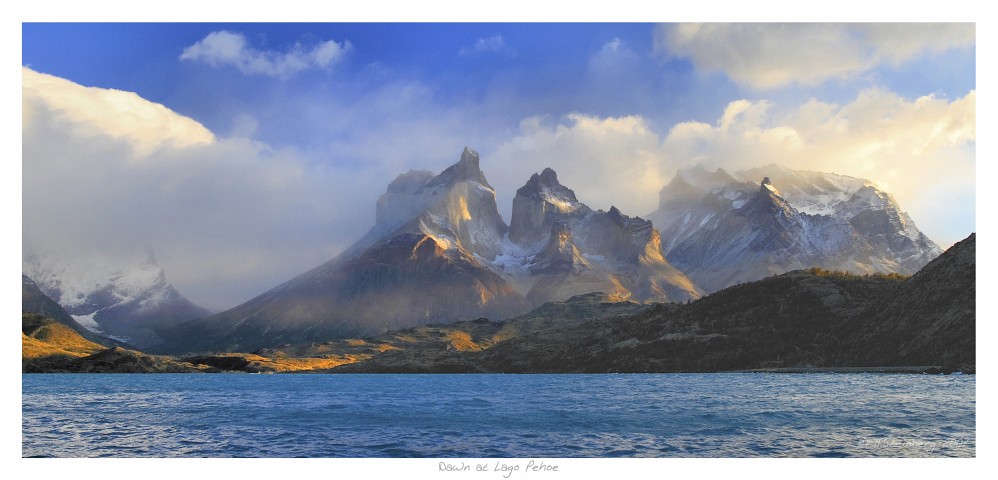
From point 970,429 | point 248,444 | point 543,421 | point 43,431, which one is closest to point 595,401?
point 543,421

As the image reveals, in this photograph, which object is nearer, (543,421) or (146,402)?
(543,421)

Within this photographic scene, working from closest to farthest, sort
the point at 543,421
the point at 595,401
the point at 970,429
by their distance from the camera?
the point at 970,429
the point at 543,421
the point at 595,401

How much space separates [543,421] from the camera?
10962 cm

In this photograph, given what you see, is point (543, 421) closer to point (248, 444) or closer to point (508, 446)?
point (508, 446)

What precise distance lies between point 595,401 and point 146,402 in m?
85.4

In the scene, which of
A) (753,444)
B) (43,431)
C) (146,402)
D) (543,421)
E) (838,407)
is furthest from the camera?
(146,402)
